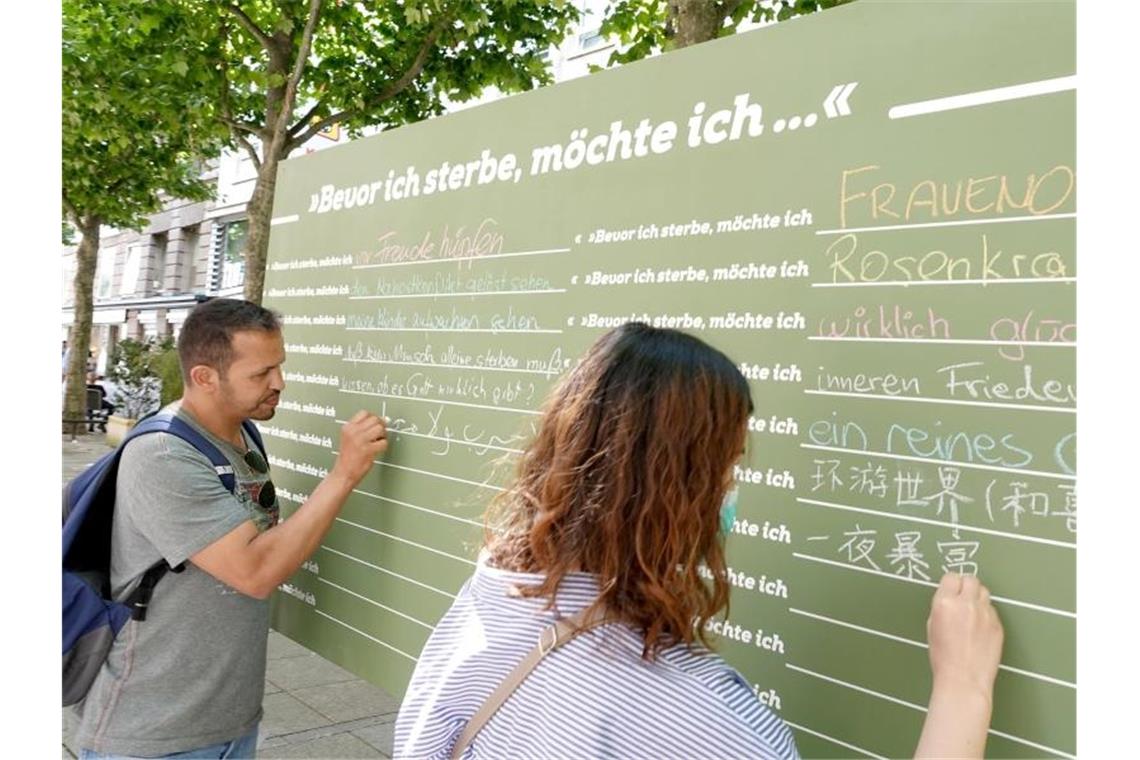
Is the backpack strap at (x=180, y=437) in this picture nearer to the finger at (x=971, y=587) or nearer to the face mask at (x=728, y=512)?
the face mask at (x=728, y=512)

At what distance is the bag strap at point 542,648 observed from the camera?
1.33 m

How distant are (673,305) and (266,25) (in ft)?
30.0

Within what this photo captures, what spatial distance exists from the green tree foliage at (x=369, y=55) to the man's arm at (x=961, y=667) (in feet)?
26.1

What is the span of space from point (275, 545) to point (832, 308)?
156 cm

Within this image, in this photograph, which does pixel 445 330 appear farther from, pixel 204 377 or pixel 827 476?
pixel 827 476

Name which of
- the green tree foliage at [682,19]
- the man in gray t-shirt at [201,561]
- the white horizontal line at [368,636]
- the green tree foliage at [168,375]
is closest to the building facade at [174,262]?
→ the green tree foliage at [168,375]

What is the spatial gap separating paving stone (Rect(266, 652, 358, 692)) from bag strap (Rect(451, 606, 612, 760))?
480 cm

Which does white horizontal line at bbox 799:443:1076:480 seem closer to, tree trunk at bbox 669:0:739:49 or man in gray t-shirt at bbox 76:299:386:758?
man in gray t-shirt at bbox 76:299:386:758

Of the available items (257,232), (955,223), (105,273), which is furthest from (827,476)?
(105,273)

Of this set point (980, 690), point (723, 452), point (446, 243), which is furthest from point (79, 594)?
point (980, 690)

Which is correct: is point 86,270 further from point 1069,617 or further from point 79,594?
point 1069,617

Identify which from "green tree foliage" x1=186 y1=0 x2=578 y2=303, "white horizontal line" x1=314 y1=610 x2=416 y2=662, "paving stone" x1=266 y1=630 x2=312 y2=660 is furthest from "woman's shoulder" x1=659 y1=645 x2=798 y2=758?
"green tree foliage" x1=186 y1=0 x2=578 y2=303

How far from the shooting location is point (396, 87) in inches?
395

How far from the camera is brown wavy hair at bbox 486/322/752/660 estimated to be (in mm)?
1359
